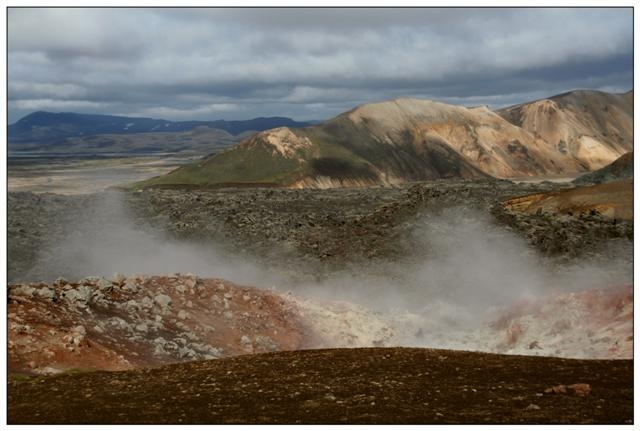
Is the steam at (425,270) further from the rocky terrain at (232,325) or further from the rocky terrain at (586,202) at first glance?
the rocky terrain at (586,202)

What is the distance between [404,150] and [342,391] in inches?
4641

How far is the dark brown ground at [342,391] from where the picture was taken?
12.9 m

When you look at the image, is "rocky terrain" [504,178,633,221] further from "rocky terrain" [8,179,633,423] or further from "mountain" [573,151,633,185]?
"mountain" [573,151,633,185]

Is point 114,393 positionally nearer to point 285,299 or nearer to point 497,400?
point 497,400

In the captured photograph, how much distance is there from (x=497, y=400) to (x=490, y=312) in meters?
16.6

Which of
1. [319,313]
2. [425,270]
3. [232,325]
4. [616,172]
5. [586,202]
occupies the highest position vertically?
[586,202]

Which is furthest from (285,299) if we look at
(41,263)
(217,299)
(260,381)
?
(41,263)

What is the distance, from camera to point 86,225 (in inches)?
2034

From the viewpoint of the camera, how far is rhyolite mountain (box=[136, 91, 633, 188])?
119 metres

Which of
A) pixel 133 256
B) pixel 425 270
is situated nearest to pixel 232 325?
pixel 425 270

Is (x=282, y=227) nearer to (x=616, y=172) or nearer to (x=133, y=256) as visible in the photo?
(x=133, y=256)

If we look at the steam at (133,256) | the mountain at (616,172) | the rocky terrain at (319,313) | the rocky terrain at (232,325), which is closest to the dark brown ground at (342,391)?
the rocky terrain at (319,313)

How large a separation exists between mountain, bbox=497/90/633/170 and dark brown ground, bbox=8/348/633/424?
14305 centimetres

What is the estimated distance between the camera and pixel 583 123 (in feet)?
568
